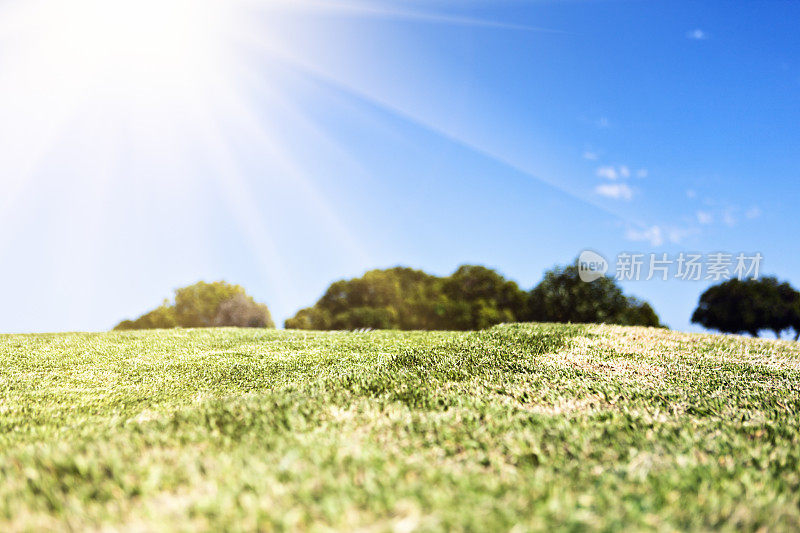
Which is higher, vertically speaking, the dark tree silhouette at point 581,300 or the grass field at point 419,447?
the dark tree silhouette at point 581,300

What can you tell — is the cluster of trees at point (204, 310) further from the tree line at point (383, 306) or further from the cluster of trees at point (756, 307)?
the cluster of trees at point (756, 307)

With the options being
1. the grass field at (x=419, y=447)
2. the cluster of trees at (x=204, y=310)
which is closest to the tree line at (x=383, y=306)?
the cluster of trees at (x=204, y=310)

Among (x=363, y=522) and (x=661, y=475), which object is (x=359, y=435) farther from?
(x=661, y=475)

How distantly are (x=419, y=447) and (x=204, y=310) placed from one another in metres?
50.9

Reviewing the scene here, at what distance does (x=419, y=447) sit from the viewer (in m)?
5.36

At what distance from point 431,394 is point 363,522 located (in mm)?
4520

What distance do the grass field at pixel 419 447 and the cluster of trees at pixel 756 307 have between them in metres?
41.4

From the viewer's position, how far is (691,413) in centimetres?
779

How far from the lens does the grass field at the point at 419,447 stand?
146 inches

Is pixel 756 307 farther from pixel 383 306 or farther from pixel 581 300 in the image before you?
pixel 383 306

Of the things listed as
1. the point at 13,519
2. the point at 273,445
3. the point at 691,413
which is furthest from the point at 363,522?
the point at 691,413

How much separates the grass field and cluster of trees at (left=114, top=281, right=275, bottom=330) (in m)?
40.2

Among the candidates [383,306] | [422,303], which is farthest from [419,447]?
[422,303]

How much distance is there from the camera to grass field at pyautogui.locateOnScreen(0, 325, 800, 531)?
3.72m
